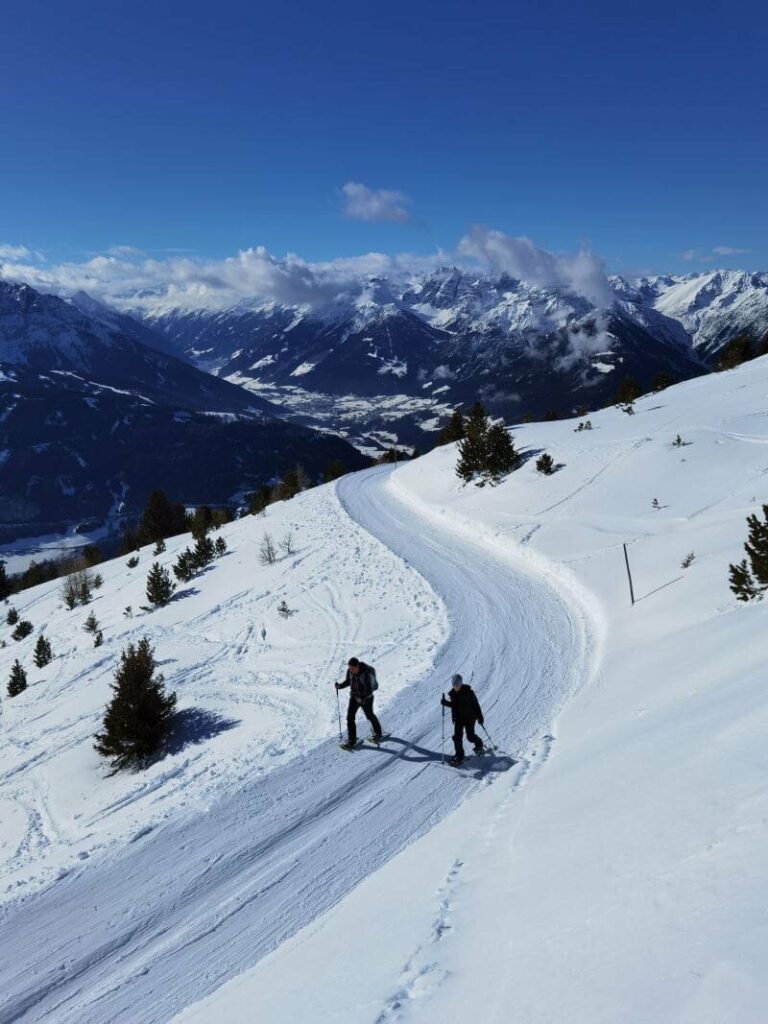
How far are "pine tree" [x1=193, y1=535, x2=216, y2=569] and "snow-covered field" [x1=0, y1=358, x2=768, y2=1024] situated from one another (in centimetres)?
1129

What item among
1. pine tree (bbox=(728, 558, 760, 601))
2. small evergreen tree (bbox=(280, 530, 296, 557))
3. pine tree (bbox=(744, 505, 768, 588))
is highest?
small evergreen tree (bbox=(280, 530, 296, 557))

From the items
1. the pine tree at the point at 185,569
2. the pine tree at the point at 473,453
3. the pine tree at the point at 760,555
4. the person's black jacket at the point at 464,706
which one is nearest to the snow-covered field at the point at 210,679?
the pine tree at the point at 185,569

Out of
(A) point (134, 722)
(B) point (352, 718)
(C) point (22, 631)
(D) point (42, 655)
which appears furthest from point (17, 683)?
(B) point (352, 718)

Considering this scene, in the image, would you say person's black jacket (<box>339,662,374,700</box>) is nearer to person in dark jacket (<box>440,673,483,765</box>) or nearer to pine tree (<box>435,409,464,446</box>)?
person in dark jacket (<box>440,673,483,765</box>)

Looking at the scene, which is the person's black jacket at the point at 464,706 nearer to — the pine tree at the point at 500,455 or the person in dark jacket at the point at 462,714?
the person in dark jacket at the point at 462,714

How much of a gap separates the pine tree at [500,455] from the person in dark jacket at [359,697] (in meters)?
22.6

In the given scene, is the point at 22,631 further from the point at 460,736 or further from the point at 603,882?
the point at 603,882

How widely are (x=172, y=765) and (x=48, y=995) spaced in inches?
204

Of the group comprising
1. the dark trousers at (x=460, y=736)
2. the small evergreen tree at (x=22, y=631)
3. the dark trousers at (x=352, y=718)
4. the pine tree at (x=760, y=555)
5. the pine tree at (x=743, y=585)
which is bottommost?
the dark trousers at (x=460, y=736)

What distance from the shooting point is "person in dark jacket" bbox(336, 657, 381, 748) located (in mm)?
10961

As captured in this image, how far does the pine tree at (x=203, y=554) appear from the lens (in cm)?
3241

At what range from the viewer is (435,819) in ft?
28.6

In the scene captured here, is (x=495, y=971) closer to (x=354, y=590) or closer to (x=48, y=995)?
(x=48, y=995)

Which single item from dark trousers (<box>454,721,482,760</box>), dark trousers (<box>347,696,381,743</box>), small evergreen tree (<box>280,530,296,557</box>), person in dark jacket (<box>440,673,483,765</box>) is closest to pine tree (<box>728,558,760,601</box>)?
person in dark jacket (<box>440,673,483,765</box>)
